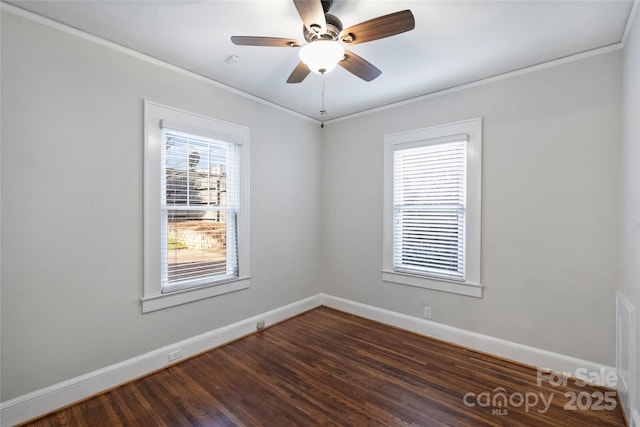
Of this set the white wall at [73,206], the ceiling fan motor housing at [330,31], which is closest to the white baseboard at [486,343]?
the white wall at [73,206]

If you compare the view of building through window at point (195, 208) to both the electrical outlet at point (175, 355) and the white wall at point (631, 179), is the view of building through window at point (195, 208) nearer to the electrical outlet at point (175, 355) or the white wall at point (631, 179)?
the electrical outlet at point (175, 355)

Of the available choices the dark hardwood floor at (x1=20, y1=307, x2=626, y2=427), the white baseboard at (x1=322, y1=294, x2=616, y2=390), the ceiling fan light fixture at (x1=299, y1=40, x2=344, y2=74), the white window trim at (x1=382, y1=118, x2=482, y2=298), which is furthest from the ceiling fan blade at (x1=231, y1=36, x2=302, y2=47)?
the white baseboard at (x1=322, y1=294, x2=616, y2=390)

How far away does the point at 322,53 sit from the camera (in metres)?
1.74

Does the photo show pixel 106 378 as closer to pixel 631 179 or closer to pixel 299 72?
pixel 299 72

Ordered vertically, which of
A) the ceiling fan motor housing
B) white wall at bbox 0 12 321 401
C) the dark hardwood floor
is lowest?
the dark hardwood floor

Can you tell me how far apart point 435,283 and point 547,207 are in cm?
131

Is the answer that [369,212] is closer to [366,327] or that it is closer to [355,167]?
[355,167]

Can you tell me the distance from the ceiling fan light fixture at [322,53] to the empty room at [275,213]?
0.01 meters

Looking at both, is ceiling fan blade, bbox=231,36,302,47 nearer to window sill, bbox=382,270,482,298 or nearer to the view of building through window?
the view of building through window

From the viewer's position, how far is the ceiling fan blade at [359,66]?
2.00 meters

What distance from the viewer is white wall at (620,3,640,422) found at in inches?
70.4

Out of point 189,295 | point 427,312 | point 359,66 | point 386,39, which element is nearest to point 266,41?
point 359,66

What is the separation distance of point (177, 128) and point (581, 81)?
3629 mm

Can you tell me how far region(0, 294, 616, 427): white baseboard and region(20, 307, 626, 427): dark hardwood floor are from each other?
83 millimetres
